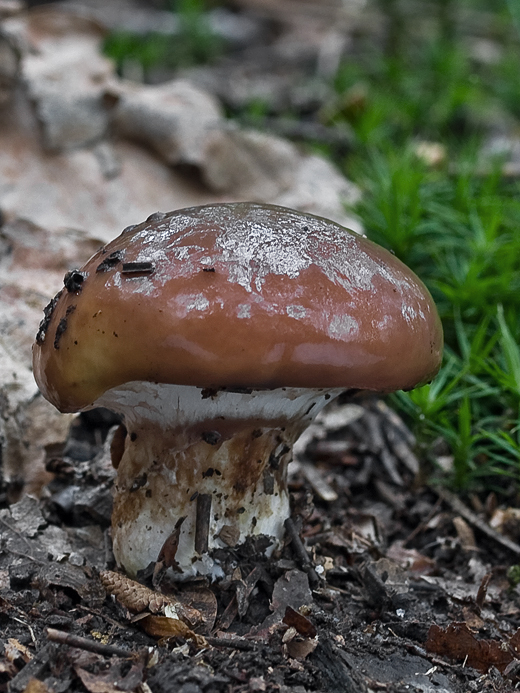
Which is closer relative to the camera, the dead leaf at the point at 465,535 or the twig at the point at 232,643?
the twig at the point at 232,643

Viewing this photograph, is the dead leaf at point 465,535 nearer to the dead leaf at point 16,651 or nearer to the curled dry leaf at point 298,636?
the curled dry leaf at point 298,636

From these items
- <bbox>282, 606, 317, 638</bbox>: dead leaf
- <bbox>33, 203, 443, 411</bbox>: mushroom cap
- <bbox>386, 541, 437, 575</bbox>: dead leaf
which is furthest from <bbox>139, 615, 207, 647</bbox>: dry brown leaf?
<bbox>386, 541, 437, 575</bbox>: dead leaf

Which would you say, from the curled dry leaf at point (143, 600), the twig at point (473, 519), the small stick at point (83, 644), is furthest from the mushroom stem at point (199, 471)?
the twig at point (473, 519)

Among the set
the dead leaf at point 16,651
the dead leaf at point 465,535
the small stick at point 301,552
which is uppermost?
the dead leaf at point 16,651

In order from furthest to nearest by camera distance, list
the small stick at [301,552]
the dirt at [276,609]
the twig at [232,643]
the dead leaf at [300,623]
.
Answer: the small stick at [301,552] → the dead leaf at [300,623] → the twig at [232,643] → the dirt at [276,609]

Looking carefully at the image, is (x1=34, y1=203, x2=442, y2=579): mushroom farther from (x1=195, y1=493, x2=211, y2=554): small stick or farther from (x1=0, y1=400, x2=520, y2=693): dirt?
(x1=0, y1=400, x2=520, y2=693): dirt

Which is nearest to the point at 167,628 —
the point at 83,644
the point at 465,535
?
the point at 83,644

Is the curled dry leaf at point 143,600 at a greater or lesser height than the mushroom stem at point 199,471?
lesser
